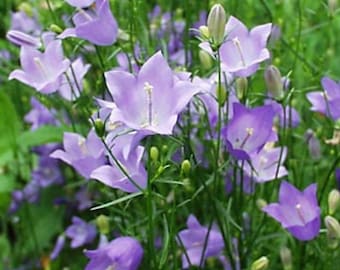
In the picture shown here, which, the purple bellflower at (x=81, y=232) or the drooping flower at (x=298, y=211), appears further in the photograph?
the purple bellflower at (x=81, y=232)

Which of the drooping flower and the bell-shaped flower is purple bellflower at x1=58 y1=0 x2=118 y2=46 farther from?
the drooping flower

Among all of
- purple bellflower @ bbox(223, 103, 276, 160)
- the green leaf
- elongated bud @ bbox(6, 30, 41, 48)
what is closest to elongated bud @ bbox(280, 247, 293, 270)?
purple bellflower @ bbox(223, 103, 276, 160)

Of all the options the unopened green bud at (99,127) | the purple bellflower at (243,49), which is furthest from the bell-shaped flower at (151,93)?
the purple bellflower at (243,49)

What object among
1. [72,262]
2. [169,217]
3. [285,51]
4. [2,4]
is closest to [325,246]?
[169,217]

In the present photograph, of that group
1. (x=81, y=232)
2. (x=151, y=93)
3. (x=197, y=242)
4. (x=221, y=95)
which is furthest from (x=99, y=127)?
(x=81, y=232)

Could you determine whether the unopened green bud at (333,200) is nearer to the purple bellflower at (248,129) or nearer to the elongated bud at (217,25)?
the purple bellflower at (248,129)

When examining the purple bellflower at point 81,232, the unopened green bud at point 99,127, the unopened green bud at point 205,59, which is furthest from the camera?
the purple bellflower at point 81,232

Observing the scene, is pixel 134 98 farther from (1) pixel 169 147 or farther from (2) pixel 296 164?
(2) pixel 296 164
